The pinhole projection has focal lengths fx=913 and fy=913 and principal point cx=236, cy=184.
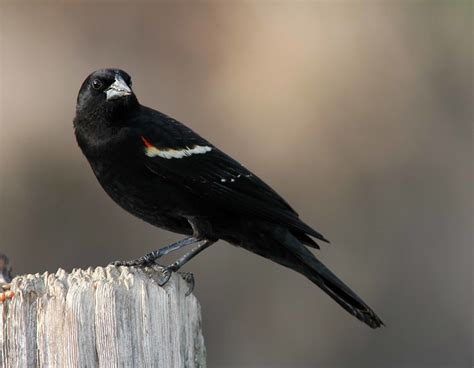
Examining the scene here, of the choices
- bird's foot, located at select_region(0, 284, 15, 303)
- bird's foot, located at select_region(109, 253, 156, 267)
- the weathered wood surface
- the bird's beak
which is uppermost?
the bird's beak

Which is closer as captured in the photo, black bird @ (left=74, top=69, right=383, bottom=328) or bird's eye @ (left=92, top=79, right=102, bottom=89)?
black bird @ (left=74, top=69, right=383, bottom=328)

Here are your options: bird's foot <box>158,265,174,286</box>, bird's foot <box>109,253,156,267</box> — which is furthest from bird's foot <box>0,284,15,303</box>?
bird's foot <box>109,253,156,267</box>

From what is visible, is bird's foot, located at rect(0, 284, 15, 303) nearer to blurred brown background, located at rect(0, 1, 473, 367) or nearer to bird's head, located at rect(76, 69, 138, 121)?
bird's head, located at rect(76, 69, 138, 121)

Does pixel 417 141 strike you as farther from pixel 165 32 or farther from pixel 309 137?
pixel 165 32

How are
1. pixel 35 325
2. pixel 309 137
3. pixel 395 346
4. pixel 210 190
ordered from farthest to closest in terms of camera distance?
1. pixel 309 137
2. pixel 395 346
3. pixel 210 190
4. pixel 35 325

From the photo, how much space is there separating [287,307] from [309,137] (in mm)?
1648

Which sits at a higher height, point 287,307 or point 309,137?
point 309,137

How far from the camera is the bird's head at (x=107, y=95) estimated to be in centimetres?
483

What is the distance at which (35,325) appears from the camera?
9.52 ft

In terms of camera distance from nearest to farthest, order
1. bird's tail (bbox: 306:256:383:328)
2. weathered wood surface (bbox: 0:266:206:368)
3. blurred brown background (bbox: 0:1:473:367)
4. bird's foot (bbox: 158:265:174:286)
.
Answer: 1. weathered wood surface (bbox: 0:266:206:368)
2. bird's foot (bbox: 158:265:174:286)
3. bird's tail (bbox: 306:256:383:328)
4. blurred brown background (bbox: 0:1:473:367)

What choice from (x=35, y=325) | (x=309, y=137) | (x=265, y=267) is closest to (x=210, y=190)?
(x=35, y=325)

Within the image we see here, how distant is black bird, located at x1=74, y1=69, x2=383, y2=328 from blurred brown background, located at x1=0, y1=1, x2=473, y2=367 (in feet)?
9.76

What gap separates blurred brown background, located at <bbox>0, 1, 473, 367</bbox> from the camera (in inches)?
311

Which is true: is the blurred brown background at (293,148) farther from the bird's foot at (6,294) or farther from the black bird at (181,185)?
the bird's foot at (6,294)
